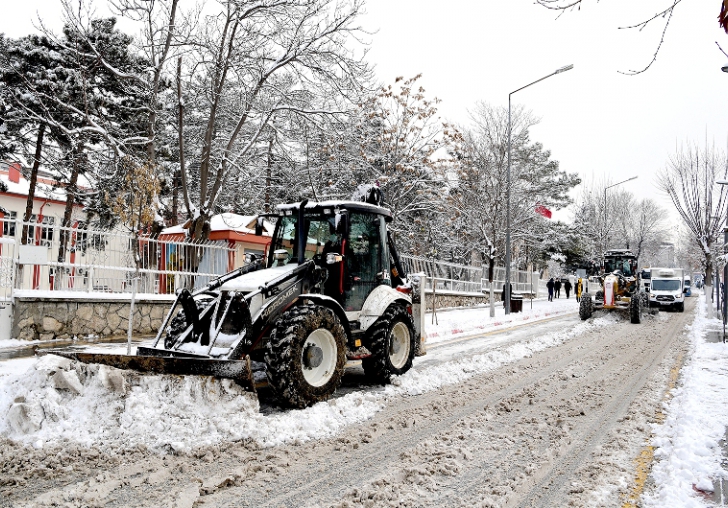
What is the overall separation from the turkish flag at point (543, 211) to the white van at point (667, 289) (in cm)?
741

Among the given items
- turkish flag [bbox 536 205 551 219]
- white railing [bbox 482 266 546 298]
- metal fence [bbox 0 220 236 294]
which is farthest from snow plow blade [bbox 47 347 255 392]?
turkish flag [bbox 536 205 551 219]

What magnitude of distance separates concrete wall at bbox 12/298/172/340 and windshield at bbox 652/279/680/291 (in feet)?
86.5

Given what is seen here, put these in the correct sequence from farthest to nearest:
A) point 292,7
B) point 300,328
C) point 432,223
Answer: point 432,223 → point 292,7 → point 300,328

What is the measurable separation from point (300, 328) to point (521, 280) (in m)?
30.7

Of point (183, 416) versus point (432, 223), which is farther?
point (432, 223)

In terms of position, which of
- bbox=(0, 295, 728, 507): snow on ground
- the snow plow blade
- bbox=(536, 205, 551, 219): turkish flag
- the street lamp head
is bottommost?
bbox=(0, 295, 728, 507): snow on ground

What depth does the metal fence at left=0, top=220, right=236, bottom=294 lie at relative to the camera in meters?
8.96

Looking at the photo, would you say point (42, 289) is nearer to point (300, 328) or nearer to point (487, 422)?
point (300, 328)

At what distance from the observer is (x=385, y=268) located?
7.11 meters

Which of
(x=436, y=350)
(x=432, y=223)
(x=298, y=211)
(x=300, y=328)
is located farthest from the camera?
(x=432, y=223)

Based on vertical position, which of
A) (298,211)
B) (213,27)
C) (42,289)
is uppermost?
(213,27)

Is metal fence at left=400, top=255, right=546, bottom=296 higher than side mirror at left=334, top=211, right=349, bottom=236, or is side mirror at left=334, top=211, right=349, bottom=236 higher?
side mirror at left=334, top=211, right=349, bottom=236

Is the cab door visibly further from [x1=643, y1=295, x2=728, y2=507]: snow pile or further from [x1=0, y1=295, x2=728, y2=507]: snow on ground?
[x1=643, y1=295, x2=728, y2=507]: snow pile

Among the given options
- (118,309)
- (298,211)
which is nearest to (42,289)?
(118,309)
